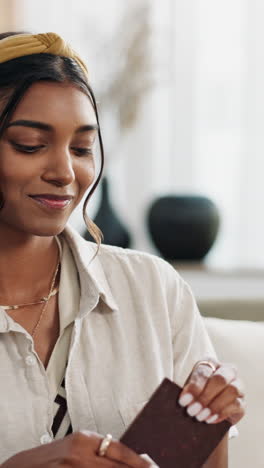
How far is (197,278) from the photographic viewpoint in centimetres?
339

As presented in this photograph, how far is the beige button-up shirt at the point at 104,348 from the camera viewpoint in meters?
1.61

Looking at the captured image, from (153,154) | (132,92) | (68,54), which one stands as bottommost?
(153,154)

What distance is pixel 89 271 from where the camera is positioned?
177 centimetres

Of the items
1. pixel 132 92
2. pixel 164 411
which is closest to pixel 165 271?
pixel 164 411

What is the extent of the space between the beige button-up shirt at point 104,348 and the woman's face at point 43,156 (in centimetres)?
18

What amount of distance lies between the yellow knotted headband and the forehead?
66 millimetres

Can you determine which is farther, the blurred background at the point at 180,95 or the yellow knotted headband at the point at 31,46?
the blurred background at the point at 180,95

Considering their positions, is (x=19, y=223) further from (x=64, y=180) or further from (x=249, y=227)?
(x=249, y=227)

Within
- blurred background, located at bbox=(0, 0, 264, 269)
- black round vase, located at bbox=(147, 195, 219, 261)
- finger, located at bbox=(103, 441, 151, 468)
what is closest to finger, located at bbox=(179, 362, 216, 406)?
finger, located at bbox=(103, 441, 151, 468)

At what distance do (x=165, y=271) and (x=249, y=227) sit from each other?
6.71 ft

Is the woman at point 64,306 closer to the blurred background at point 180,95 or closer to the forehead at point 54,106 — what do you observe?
the forehead at point 54,106

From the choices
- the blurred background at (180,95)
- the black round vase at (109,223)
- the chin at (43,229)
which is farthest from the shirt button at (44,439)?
the blurred background at (180,95)

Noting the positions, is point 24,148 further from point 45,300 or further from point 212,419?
point 212,419

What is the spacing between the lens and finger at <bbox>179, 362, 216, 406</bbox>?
4.70 feet
